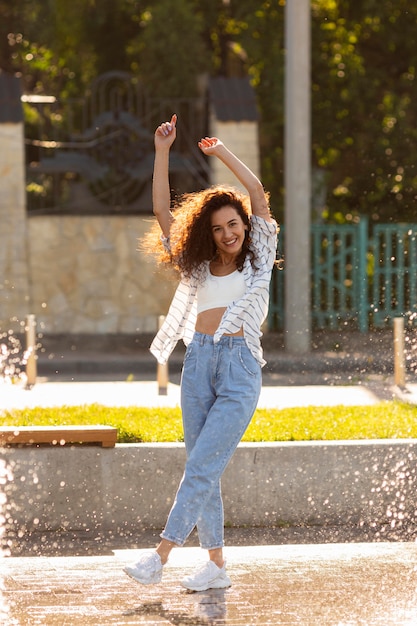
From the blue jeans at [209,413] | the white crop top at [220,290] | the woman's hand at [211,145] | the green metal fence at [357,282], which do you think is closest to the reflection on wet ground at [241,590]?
the blue jeans at [209,413]

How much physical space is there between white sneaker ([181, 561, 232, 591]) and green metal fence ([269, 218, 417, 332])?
13.0 metres

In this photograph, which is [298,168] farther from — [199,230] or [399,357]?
[199,230]

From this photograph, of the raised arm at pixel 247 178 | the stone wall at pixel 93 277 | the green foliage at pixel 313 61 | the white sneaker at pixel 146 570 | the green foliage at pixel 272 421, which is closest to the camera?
the white sneaker at pixel 146 570

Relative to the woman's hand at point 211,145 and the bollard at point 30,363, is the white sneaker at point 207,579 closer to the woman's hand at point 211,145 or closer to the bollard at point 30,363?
the woman's hand at point 211,145

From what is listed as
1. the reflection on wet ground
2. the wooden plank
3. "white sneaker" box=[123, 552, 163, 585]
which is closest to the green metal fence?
the wooden plank

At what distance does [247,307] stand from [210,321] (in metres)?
0.17

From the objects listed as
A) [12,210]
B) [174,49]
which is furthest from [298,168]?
[174,49]

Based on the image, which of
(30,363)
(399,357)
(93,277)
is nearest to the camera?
(399,357)

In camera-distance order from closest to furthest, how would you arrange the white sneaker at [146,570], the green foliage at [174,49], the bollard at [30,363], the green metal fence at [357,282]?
the white sneaker at [146,570] → the bollard at [30,363] → the green metal fence at [357,282] → the green foliage at [174,49]

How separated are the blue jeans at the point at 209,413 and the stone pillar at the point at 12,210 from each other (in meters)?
12.4

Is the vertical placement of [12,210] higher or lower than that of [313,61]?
lower

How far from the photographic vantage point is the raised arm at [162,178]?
5.95 meters

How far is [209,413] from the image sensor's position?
18.6ft

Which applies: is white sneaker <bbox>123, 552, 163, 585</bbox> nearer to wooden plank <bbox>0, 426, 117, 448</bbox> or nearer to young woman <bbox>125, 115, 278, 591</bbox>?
young woman <bbox>125, 115, 278, 591</bbox>
